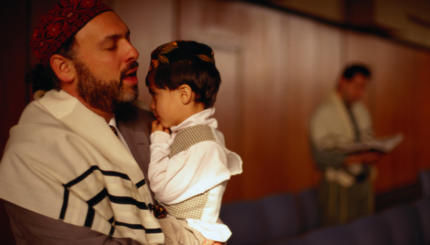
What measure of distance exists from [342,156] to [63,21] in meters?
1.94

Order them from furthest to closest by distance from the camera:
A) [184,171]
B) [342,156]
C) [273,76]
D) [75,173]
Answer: [273,76]
[342,156]
[184,171]
[75,173]

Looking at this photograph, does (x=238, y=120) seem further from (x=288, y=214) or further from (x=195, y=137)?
(x=195, y=137)

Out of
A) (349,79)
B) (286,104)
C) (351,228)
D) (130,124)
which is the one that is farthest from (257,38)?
(130,124)

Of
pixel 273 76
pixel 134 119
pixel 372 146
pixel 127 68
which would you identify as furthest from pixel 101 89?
pixel 273 76

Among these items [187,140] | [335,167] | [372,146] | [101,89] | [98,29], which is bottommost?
[335,167]

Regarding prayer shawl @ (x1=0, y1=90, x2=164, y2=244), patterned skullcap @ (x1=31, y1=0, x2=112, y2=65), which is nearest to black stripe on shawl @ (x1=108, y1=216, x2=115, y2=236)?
prayer shawl @ (x1=0, y1=90, x2=164, y2=244)

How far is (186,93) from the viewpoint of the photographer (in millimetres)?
702

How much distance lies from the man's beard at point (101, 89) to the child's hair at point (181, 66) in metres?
0.04

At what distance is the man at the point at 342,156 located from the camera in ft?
7.43

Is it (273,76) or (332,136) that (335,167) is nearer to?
(332,136)

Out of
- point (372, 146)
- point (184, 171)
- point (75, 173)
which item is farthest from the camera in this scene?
point (372, 146)

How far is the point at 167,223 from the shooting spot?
2.29ft

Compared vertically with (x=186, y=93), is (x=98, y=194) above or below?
below

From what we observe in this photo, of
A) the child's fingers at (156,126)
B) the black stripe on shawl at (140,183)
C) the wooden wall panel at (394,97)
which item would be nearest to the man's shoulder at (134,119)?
the child's fingers at (156,126)
